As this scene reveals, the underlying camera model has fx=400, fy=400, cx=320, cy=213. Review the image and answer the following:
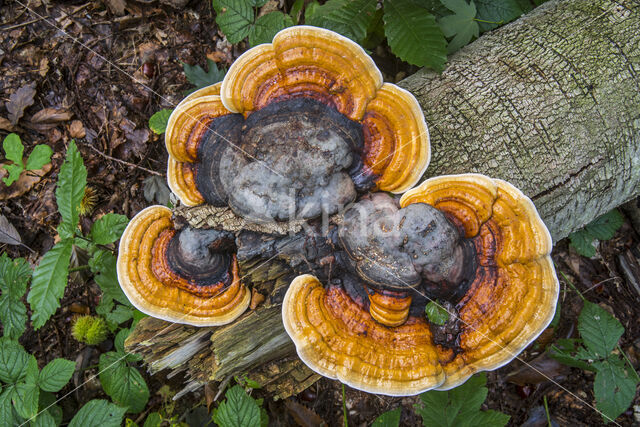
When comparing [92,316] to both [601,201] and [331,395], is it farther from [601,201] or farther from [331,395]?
[601,201]

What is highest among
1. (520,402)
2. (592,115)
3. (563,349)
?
(592,115)

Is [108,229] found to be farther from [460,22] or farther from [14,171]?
[460,22]

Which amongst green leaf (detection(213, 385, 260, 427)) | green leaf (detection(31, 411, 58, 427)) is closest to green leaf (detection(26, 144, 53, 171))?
green leaf (detection(31, 411, 58, 427))

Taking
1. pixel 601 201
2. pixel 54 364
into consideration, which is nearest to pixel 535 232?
pixel 601 201

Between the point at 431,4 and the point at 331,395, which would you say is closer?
the point at 431,4

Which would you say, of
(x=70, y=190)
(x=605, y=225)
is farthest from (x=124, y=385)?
(x=605, y=225)

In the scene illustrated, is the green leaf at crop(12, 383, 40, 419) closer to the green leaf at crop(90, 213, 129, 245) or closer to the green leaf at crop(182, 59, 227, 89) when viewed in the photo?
the green leaf at crop(90, 213, 129, 245)
